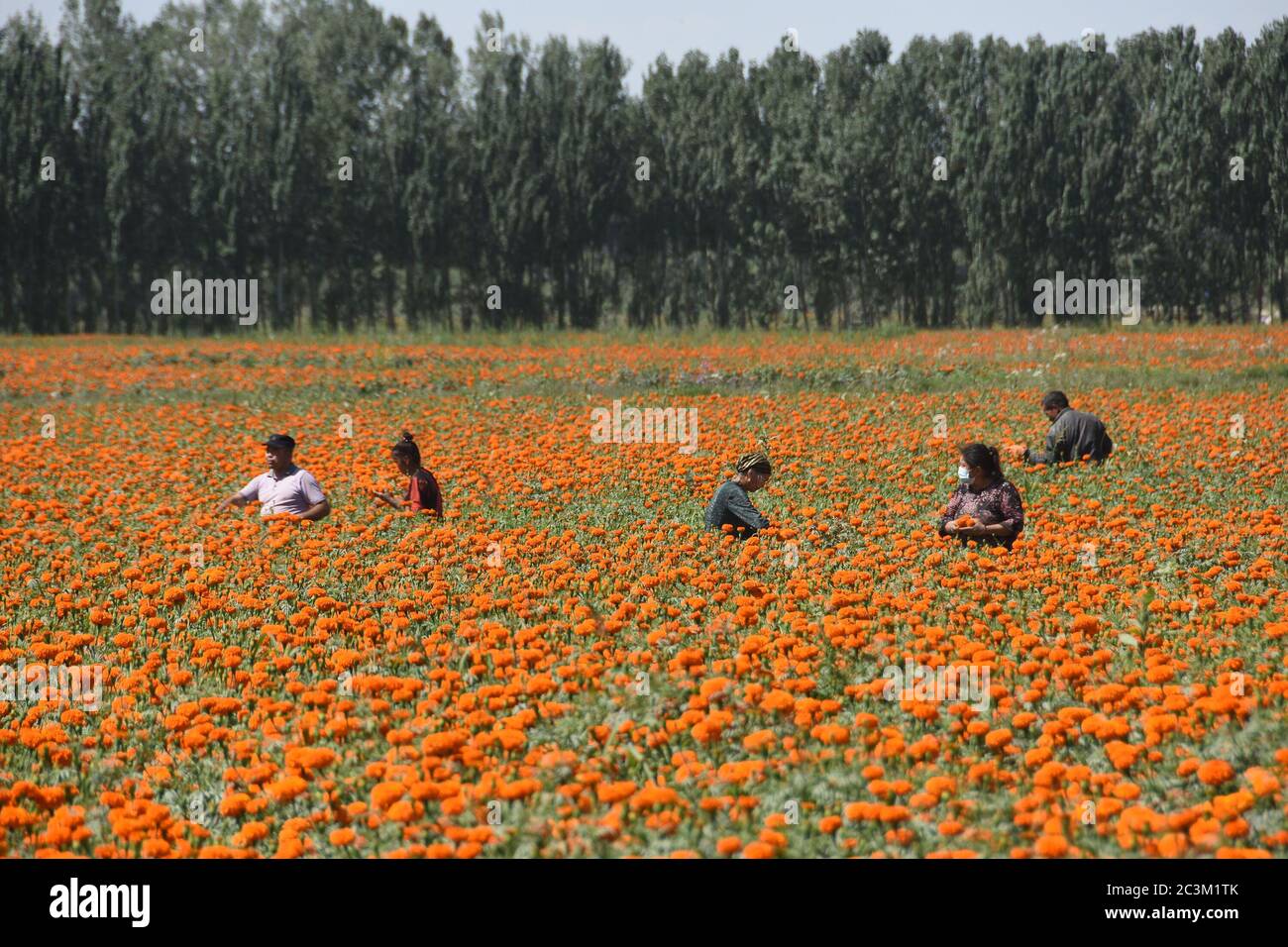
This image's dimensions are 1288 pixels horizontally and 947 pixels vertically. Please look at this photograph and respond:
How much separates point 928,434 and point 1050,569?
8.00m

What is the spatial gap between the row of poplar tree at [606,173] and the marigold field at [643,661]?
4050 centimetres

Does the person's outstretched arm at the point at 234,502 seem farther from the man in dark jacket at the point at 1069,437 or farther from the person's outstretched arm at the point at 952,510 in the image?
the man in dark jacket at the point at 1069,437

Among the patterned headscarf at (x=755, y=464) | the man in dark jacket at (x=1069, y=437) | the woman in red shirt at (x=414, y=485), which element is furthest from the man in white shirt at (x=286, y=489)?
the man in dark jacket at (x=1069, y=437)

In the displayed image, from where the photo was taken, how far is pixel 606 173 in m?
55.0

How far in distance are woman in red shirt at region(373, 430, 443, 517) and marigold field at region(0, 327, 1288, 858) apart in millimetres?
348

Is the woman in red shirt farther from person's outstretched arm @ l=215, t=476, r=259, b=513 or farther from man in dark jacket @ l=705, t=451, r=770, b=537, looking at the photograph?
man in dark jacket @ l=705, t=451, r=770, b=537

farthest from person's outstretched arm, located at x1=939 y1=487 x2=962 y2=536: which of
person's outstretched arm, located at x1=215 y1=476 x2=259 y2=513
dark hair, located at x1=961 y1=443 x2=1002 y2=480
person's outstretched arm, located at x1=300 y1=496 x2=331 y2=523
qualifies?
person's outstretched arm, located at x1=215 y1=476 x2=259 y2=513

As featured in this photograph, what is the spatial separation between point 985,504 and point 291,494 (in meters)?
5.53

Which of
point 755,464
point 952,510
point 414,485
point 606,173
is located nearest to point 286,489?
point 414,485

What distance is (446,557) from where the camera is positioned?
817cm

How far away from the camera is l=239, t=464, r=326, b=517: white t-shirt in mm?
10156

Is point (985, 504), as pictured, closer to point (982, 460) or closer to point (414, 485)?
point (982, 460)

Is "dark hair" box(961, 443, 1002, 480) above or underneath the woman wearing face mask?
above

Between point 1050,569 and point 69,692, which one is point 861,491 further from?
point 69,692
